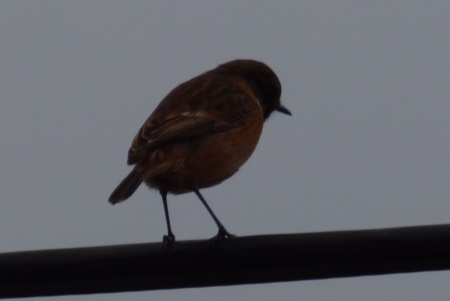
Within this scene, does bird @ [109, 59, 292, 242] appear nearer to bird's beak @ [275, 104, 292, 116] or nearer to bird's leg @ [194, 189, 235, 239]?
bird's leg @ [194, 189, 235, 239]

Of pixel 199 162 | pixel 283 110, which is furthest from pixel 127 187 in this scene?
pixel 283 110

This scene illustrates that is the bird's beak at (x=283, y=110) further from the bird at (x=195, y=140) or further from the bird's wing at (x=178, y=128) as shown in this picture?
the bird's wing at (x=178, y=128)

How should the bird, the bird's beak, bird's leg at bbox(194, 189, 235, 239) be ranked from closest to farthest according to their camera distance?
the bird
bird's leg at bbox(194, 189, 235, 239)
the bird's beak

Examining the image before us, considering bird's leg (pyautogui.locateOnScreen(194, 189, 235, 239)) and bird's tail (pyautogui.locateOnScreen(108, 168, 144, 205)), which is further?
bird's leg (pyautogui.locateOnScreen(194, 189, 235, 239))

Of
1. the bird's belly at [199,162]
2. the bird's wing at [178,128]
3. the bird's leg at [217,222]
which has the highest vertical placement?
the bird's wing at [178,128]

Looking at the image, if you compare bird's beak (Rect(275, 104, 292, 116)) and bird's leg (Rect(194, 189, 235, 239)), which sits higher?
bird's beak (Rect(275, 104, 292, 116))

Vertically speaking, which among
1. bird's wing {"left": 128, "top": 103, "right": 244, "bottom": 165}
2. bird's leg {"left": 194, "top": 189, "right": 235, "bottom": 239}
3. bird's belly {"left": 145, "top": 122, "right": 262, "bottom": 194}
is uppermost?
bird's wing {"left": 128, "top": 103, "right": 244, "bottom": 165}

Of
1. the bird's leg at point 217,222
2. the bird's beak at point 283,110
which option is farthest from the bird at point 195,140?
the bird's beak at point 283,110

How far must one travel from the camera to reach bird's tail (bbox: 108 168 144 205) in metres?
7.56

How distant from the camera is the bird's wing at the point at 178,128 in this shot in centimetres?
825

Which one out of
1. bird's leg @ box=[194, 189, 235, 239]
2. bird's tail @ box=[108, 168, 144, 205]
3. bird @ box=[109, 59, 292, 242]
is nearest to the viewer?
bird's tail @ box=[108, 168, 144, 205]

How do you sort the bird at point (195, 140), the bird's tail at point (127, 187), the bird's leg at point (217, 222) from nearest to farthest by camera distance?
the bird's tail at point (127, 187) < the bird at point (195, 140) < the bird's leg at point (217, 222)

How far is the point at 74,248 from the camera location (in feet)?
17.6

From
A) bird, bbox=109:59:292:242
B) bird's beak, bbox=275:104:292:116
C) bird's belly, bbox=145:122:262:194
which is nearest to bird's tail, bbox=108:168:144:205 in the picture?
bird, bbox=109:59:292:242
